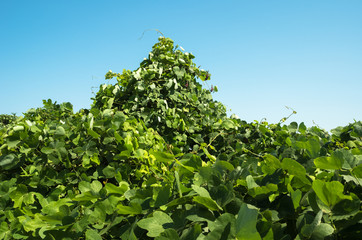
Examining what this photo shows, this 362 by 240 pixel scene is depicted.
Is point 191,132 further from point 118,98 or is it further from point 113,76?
point 113,76

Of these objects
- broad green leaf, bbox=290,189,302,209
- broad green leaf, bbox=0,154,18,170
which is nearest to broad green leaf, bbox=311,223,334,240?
broad green leaf, bbox=290,189,302,209

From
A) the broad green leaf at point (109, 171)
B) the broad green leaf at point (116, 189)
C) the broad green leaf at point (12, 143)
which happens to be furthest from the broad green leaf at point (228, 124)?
the broad green leaf at point (116, 189)

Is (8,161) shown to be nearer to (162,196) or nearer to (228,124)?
(162,196)

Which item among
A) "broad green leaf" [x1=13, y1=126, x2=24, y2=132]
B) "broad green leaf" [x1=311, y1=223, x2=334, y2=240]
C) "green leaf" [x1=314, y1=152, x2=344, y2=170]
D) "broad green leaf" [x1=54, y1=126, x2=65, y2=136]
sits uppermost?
"broad green leaf" [x1=13, y1=126, x2=24, y2=132]

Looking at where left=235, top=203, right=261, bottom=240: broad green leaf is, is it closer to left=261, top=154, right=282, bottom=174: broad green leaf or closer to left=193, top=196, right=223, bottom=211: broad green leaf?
left=193, top=196, right=223, bottom=211: broad green leaf

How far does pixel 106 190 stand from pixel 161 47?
3086mm

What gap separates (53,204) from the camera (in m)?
1.68

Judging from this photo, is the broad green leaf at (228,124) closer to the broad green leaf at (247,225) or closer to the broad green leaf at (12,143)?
the broad green leaf at (12,143)

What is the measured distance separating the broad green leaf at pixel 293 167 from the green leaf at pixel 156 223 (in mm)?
473

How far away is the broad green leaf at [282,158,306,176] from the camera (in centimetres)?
105

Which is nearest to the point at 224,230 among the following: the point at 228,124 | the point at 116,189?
the point at 116,189

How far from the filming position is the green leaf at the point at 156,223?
956 millimetres

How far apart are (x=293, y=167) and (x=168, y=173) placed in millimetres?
978

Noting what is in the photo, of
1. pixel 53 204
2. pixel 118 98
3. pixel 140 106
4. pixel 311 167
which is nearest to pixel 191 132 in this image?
pixel 140 106
